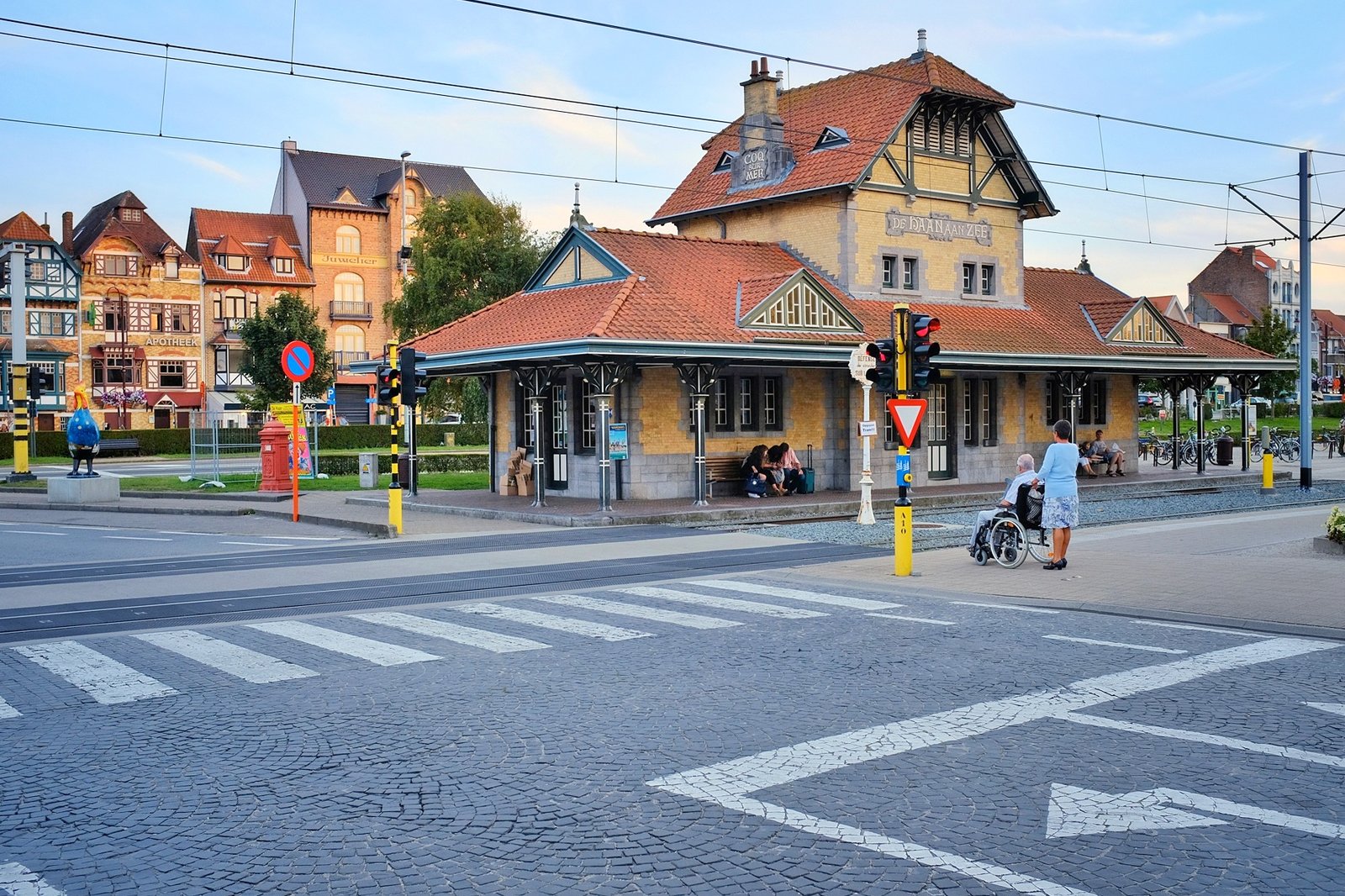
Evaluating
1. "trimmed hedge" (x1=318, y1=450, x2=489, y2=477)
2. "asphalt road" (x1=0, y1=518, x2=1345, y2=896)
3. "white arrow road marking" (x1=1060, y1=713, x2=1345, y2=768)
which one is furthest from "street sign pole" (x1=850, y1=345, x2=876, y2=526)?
"trimmed hedge" (x1=318, y1=450, x2=489, y2=477)

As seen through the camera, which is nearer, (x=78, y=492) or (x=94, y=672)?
(x=94, y=672)

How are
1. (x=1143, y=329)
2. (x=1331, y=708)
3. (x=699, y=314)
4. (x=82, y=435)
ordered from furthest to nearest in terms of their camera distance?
(x=1143, y=329) < (x=82, y=435) < (x=699, y=314) < (x=1331, y=708)

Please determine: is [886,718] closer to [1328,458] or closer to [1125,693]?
[1125,693]

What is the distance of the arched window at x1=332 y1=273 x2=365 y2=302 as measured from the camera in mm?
78250

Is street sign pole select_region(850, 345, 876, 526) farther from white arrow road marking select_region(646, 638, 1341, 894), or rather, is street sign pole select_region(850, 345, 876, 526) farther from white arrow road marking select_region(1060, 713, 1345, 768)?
white arrow road marking select_region(1060, 713, 1345, 768)

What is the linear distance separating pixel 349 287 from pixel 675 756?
75634 millimetres

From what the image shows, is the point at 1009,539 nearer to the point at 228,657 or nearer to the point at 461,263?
the point at 228,657

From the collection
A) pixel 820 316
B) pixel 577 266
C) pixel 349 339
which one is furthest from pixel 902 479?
pixel 349 339

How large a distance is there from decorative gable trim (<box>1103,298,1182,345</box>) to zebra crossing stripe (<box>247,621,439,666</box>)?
29411 mm

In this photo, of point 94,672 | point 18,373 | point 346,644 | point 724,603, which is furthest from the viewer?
point 18,373

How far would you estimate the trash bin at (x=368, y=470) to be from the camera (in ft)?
106

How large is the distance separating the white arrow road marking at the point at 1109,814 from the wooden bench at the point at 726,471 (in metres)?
21.3

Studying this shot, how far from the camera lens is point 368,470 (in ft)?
107

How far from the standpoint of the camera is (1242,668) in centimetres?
925
